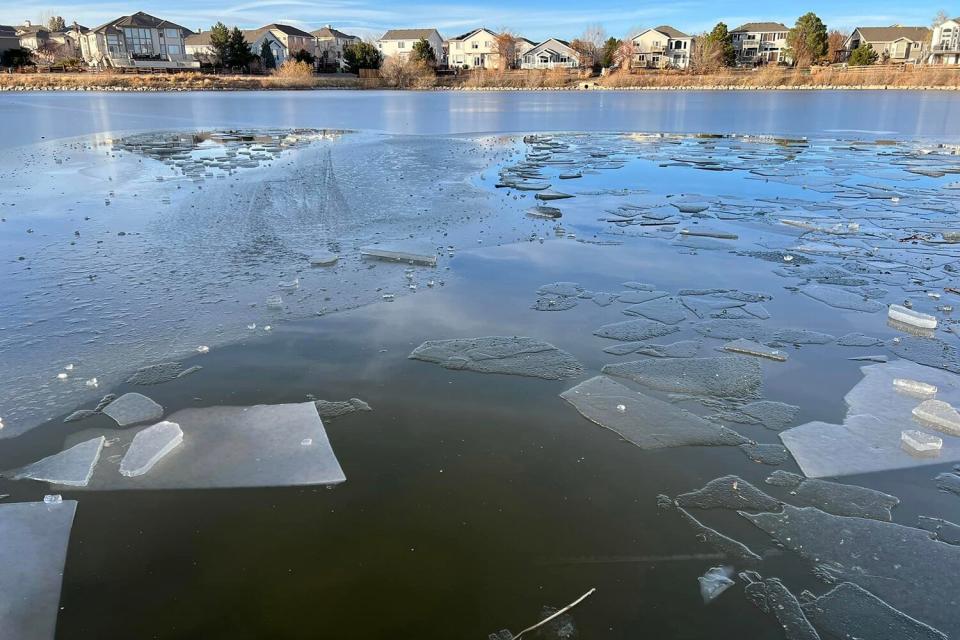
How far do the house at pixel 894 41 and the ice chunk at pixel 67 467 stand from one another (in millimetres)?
89353

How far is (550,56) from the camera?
78688mm

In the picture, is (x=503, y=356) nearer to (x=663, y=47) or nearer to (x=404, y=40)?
(x=663, y=47)

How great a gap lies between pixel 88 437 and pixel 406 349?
169cm

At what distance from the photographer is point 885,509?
8.07 ft

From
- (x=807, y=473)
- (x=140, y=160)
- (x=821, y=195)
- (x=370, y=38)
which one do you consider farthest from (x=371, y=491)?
(x=370, y=38)

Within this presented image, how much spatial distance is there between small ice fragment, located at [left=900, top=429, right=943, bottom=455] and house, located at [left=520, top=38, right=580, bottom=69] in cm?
7914

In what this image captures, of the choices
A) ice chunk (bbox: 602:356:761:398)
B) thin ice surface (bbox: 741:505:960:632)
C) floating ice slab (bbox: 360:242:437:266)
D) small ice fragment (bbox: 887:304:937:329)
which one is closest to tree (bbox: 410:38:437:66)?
floating ice slab (bbox: 360:242:437:266)

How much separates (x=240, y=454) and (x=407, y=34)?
92.8 metres

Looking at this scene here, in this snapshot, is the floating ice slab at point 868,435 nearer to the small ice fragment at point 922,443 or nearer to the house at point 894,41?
the small ice fragment at point 922,443

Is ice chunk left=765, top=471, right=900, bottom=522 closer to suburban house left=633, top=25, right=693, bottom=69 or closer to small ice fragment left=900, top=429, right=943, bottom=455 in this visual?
small ice fragment left=900, top=429, right=943, bottom=455

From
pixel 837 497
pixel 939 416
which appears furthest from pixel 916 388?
pixel 837 497

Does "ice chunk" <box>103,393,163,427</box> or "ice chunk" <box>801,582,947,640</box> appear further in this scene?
"ice chunk" <box>103,393,163,427</box>

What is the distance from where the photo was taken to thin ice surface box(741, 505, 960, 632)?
2.05 metres

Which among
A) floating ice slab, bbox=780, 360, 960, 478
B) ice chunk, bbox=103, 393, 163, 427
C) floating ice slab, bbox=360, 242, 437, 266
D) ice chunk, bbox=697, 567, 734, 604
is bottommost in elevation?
ice chunk, bbox=697, 567, 734, 604
